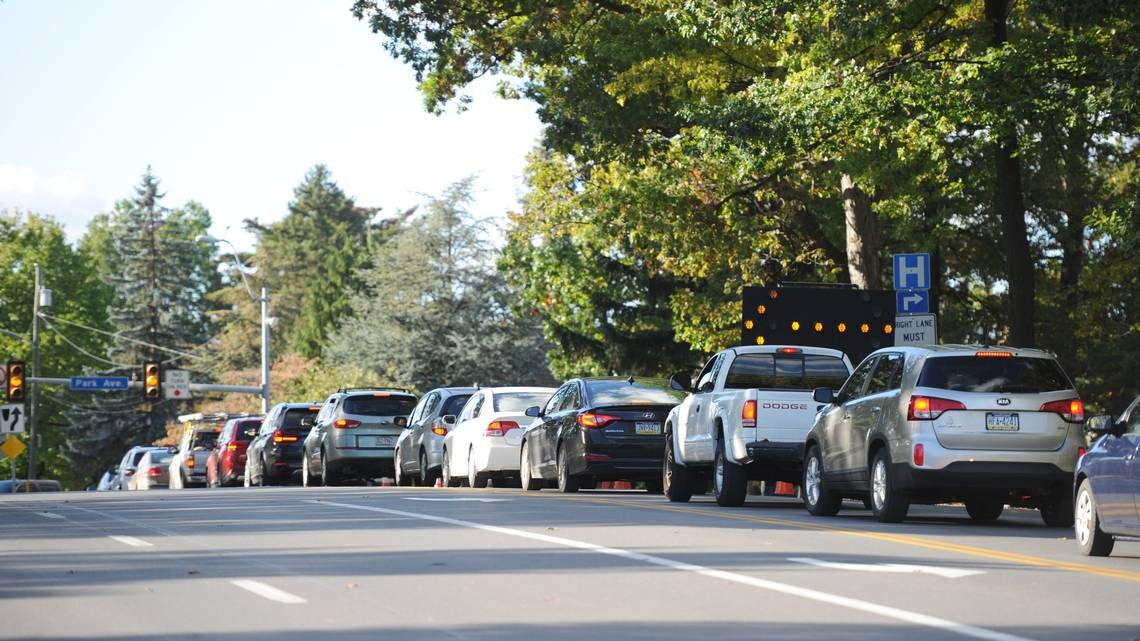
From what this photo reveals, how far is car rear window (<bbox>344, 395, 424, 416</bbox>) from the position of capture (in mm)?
35062

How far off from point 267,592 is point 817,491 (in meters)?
9.78

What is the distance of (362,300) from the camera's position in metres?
81.5

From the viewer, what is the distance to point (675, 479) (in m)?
23.7

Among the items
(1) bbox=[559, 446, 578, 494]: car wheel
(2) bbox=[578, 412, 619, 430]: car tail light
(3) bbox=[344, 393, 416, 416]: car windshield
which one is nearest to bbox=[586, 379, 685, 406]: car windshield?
(2) bbox=[578, 412, 619, 430]: car tail light

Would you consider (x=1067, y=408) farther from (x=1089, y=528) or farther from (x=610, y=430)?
(x=610, y=430)

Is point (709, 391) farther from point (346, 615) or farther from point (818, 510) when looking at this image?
point (346, 615)

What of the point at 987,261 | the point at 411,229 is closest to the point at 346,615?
the point at 987,261

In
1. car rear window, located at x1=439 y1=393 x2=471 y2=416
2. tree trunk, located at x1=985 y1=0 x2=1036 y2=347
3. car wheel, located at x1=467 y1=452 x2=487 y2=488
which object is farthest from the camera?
car rear window, located at x1=439 y1=393 x2=471 y2=416

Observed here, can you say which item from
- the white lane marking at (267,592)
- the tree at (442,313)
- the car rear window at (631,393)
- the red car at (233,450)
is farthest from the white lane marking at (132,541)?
the tree at (442,313)

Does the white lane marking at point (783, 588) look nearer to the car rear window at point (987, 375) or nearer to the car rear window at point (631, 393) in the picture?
the car rear window at point (987, 375)

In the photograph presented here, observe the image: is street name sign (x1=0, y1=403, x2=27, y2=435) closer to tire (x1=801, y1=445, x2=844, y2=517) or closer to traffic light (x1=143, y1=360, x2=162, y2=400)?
traffic light (x1=143, y1=360, x2=162, y2=400)

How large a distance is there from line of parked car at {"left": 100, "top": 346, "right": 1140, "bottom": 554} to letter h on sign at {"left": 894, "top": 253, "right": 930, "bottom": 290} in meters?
3.66

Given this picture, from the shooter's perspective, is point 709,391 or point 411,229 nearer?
point 709,391

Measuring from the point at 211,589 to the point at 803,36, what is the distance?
1985cm
